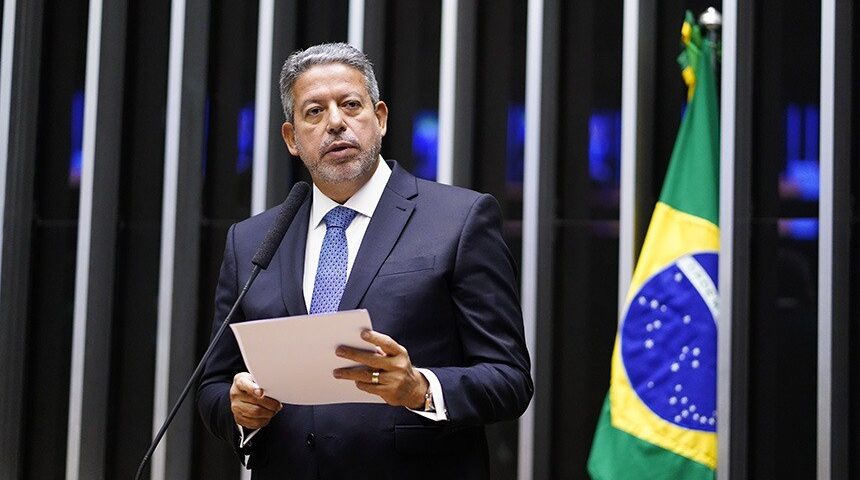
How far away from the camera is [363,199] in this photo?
7.34 ft

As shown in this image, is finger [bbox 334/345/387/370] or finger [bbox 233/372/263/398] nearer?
finger [bbox 334/345/387/370]

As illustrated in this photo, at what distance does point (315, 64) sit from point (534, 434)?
1992 millimetres

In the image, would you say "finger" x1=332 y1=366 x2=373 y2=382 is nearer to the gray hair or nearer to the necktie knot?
the necktie knot

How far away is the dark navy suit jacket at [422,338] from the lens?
2023 millimetres

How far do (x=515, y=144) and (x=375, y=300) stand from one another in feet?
7.02

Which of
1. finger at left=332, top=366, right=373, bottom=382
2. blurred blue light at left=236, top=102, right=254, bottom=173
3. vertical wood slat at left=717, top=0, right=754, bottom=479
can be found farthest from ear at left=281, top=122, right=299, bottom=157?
blurred blue light at left=236, top=102, right=254, bottom=173

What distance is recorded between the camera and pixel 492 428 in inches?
160

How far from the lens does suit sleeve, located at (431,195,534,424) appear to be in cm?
197

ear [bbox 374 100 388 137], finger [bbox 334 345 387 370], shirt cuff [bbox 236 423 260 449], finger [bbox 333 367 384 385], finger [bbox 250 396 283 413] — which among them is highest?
ear [bbox 374 100 388 137]

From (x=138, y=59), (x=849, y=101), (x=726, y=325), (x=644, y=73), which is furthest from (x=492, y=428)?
(x=138, y=59)

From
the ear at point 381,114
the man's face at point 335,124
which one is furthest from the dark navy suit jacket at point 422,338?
the ear at point 381,114

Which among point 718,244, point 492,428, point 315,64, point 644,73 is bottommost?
point 492,428

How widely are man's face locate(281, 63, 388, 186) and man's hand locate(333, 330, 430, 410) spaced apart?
52 cm

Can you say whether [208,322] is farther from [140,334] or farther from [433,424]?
[433,424]
